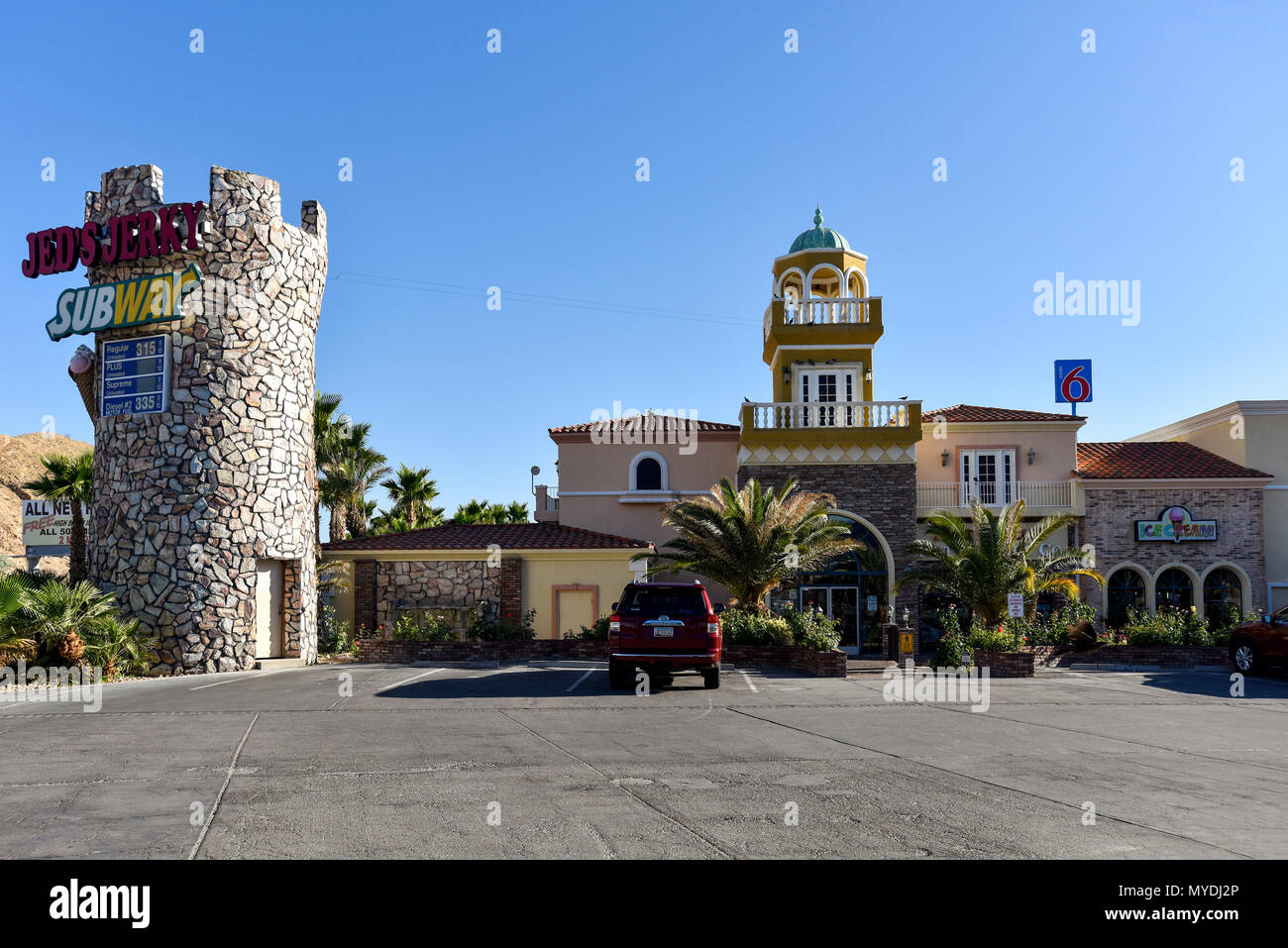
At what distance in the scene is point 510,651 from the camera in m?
25.4

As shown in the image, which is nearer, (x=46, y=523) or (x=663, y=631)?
(x=663, y=631)

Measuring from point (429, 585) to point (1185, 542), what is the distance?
23966 millimetres

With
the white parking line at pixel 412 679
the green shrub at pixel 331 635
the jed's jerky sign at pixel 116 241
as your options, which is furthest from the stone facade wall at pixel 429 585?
the jed's jerky sign at pixel 116 241

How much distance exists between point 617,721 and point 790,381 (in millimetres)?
21919

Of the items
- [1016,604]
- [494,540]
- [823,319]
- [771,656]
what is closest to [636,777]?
[771,656]

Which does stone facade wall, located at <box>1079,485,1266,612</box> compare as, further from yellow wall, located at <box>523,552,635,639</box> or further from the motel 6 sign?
yellow wall, located at <box>523,552,635,639</box>

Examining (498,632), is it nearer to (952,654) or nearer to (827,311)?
(952,654)

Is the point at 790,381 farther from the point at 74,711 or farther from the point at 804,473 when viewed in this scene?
the point at 74,711

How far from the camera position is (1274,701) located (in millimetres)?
17359

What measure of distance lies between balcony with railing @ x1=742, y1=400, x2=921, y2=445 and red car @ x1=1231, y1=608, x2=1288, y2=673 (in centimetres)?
1046

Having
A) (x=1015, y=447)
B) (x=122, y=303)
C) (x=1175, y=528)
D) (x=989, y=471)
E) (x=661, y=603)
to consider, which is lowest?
(x=661, y=603)

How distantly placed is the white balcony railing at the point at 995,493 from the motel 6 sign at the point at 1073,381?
323 centimetres

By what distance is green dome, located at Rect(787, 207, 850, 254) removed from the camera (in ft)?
115

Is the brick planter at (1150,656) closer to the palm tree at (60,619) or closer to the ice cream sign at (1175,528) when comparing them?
the ice cream sign at (1175,528)
